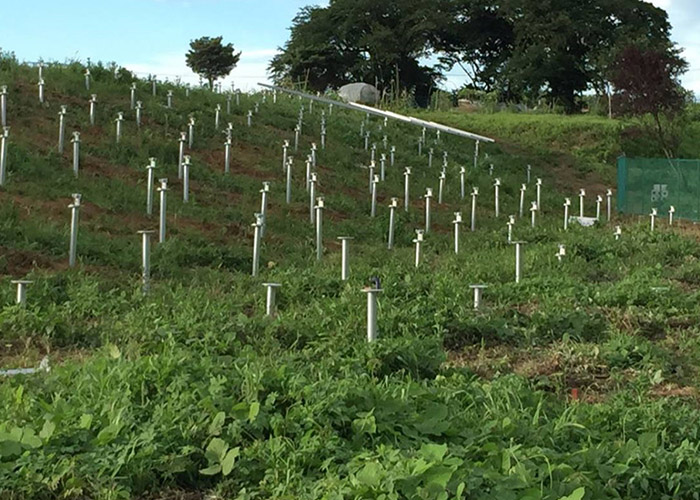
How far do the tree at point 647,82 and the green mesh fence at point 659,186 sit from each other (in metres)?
4.61

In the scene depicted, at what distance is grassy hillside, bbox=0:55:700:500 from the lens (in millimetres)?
3121

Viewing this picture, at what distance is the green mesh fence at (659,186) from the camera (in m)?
16.7

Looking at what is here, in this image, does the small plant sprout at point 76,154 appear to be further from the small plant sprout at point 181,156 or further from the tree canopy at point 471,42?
the tree canopy at point 471,42

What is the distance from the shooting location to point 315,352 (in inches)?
211

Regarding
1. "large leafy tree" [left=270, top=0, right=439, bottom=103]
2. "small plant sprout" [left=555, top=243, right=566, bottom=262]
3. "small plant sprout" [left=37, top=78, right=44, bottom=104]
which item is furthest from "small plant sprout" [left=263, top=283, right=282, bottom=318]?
"large leafy tree" [left=270, top=0, right=439, bottom=103]

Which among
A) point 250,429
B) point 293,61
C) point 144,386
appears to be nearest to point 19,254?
point 144,386

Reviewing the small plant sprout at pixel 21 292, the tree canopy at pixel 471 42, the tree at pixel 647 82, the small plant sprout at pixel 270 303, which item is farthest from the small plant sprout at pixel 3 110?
the tree canopy at pixel 471 42

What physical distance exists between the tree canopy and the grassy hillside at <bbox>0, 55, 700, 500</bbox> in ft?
78.3

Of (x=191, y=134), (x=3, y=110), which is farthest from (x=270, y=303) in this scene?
(x=191, y=134)

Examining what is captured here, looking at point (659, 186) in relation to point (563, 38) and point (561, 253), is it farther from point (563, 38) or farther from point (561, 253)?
point (563, 38)

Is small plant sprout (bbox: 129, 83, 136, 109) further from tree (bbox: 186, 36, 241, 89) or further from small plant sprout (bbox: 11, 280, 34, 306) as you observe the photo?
tree (bbox: 186, 36, 241, 89)

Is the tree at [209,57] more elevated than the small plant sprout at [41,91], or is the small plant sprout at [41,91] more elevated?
the tree at [209,57]

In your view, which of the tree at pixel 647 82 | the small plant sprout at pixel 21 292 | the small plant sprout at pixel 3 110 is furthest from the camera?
the tree at pixel 647 82

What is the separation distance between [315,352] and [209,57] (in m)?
44.4
